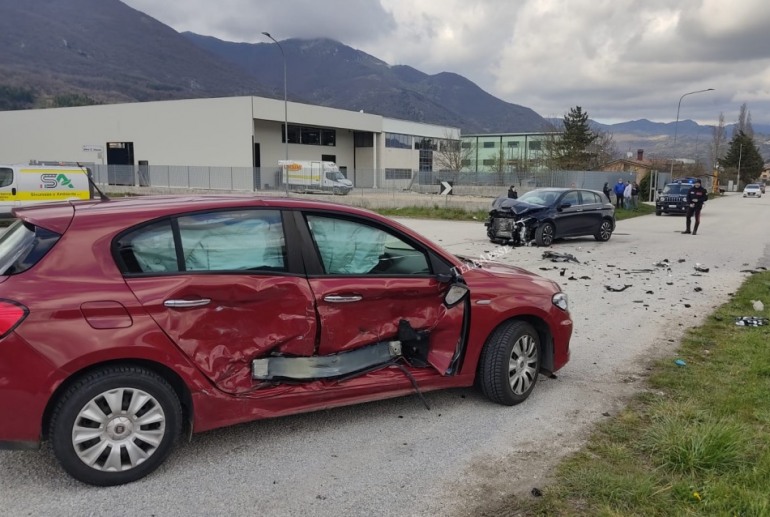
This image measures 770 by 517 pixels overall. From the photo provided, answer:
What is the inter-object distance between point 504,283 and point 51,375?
3071 millimetres

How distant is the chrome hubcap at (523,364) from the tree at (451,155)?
222 ft

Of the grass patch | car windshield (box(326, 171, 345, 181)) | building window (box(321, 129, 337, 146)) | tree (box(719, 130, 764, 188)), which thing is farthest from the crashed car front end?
tree (box(719, 130, 764, 188))

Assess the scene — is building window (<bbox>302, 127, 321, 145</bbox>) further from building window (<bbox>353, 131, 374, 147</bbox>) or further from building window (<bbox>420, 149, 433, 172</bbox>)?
building window (<bbox>420, 149, 433, 172</bbox>)

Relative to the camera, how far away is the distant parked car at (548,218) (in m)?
15.5

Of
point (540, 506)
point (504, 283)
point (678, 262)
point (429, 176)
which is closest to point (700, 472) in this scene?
point (540, 506)

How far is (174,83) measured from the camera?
192500 millimetres

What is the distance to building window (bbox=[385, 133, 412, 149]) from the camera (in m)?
68.0

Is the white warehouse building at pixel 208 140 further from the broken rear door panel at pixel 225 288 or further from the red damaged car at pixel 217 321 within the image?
the broken rear door panel at pixel 225 288

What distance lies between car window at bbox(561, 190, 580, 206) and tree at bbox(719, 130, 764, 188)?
315 ft

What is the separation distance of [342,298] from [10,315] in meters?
1.84

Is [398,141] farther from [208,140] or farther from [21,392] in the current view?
[21,392]

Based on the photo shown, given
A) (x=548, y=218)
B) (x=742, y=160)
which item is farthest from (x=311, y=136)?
(x=742, y=160)

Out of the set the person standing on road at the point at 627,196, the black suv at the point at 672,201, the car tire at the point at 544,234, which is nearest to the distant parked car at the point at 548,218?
the car tire at the point at 544,234

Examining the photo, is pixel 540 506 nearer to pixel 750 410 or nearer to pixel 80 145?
pixel 750 410
